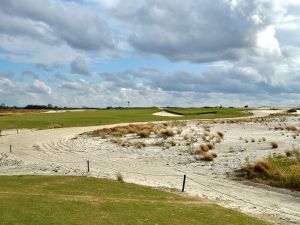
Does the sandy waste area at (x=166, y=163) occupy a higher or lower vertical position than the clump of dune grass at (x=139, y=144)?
lower

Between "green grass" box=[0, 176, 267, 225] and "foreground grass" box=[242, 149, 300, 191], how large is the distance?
8.01m

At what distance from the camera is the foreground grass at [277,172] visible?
26.1 metres

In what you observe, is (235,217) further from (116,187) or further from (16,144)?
(16,144)

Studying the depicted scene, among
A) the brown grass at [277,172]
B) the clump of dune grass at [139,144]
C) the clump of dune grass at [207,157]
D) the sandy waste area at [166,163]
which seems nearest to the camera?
the sandy waste area at [166,163]

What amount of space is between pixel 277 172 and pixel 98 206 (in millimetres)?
15196

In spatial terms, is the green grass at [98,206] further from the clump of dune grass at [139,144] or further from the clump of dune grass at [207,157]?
the clump of dune grass at [139,144]

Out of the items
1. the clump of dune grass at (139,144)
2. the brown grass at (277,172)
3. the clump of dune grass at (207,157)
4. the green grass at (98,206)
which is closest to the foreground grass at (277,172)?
the brown grass at (277,172)

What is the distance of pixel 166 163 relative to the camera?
35.5 meters

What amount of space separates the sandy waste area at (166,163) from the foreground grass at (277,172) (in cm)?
97

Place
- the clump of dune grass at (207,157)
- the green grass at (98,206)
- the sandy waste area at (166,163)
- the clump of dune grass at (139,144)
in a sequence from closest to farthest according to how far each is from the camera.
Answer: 1. the green grass at (98,206)
2. the sandy waste area at (166,163)
3. the clump of dune grass at (207,157)
4. the clump of dune grass at (139,144)

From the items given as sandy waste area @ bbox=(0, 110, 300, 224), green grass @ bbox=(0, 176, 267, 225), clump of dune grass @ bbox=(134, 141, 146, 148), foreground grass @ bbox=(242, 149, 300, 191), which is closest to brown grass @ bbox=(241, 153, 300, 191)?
foreground grass @ bbox=(242, 149, 300, 191)

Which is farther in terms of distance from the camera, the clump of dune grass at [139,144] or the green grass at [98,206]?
the clump of dune grass at [139,144]

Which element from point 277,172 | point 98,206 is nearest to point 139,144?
point 277,172

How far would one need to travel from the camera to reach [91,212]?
14938 millimetres
